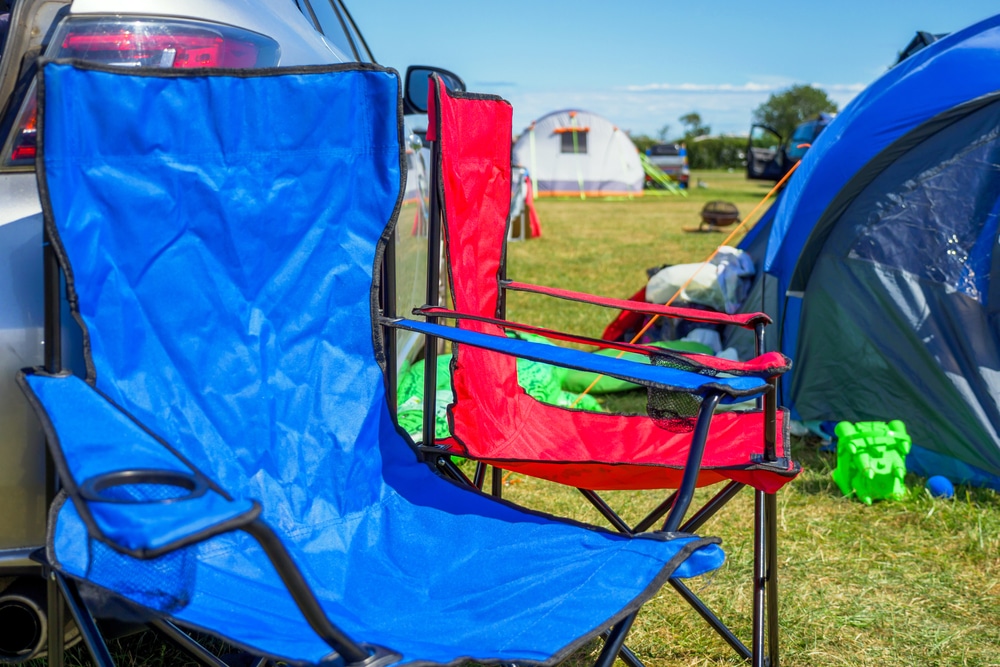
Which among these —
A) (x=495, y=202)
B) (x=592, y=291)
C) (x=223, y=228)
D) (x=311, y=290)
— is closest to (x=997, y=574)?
(x=495, y=202)

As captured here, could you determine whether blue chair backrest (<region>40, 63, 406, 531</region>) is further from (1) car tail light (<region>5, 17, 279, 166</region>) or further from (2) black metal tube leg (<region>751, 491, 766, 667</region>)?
(2) black metal tube leg (<region>751, 491, 766, 667</region>)

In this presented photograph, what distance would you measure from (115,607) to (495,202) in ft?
4.01

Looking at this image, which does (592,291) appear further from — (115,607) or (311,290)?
(115,607)

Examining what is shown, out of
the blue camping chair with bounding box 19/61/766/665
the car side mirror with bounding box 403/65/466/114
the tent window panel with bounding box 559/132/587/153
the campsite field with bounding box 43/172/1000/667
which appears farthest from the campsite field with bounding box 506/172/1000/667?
the tent window panel with bounding box 559/132/587/153

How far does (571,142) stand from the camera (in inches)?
695

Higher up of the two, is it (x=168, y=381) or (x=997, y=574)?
(x=168, y=381)

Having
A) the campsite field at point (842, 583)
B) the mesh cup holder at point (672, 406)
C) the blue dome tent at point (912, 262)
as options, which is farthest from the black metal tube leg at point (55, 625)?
the blue dome tent at point (912, 262)

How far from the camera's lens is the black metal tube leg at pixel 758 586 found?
1523mm

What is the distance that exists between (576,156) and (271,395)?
1661 centimetres

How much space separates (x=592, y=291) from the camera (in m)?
6.59

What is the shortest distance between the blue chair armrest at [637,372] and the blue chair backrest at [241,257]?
31 cm

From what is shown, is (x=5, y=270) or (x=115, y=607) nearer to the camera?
(x=115, y=607)

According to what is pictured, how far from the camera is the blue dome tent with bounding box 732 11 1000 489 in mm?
2922

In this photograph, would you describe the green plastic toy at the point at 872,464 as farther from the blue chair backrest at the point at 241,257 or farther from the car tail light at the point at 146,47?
the car tail light at the point at 146,47
